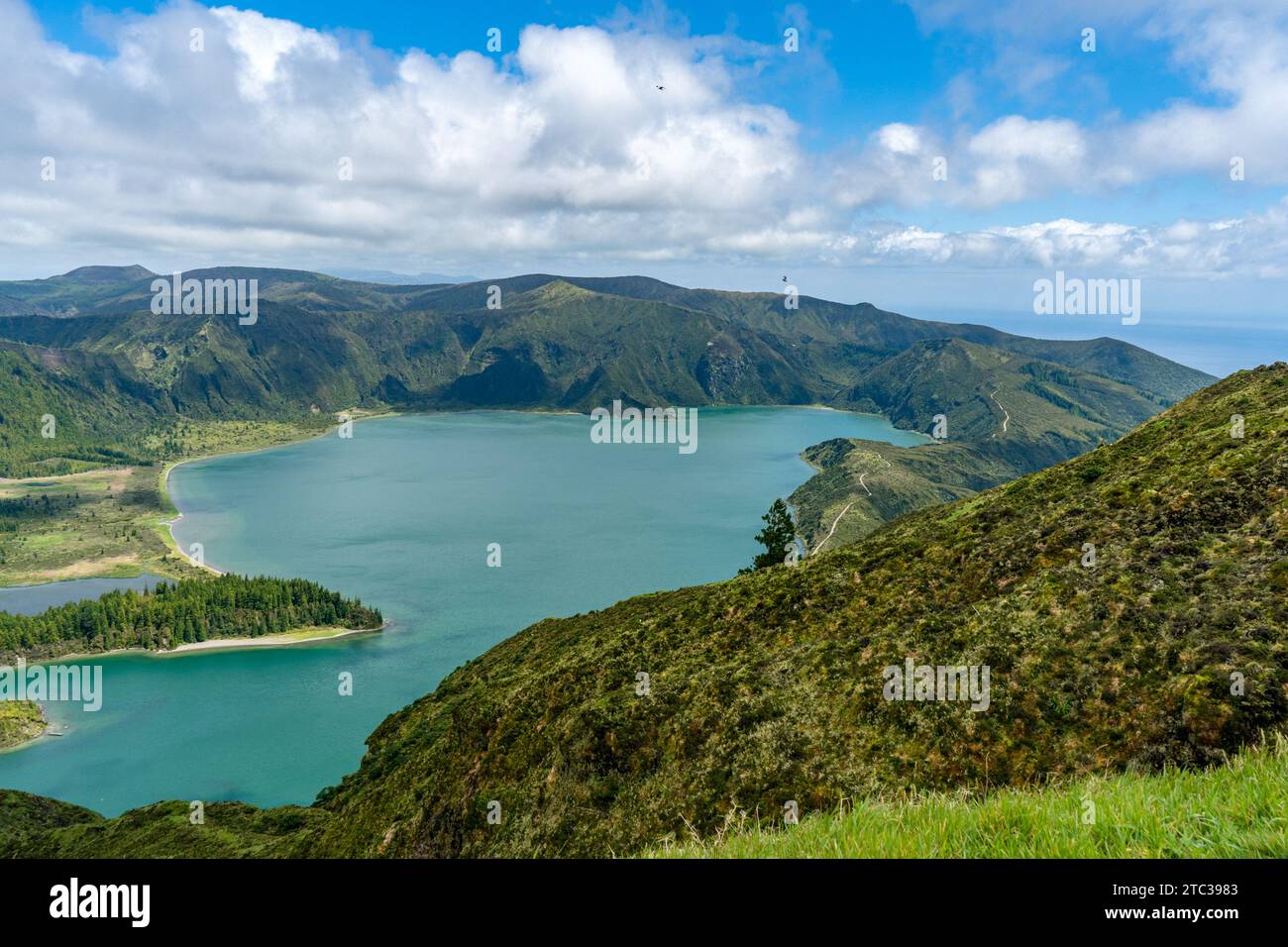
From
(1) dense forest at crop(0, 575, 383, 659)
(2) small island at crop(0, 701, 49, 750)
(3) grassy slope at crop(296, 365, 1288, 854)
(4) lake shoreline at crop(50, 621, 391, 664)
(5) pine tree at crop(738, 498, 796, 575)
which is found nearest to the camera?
(3) grassy slope at crop(296, 365, 1288, 854)

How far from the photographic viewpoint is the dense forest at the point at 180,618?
135750 mm

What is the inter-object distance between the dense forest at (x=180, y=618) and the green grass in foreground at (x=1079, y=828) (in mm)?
146544

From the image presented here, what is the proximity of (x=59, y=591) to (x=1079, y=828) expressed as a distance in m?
230

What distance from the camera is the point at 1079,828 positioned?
601 cm

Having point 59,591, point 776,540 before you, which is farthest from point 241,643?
point 776,540

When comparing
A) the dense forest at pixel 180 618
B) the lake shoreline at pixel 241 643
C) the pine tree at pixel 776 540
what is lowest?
the lake shoreline at pixel 241 643

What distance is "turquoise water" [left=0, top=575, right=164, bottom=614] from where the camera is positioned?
544ft

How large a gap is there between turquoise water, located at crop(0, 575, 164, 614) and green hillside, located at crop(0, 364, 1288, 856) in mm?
157449

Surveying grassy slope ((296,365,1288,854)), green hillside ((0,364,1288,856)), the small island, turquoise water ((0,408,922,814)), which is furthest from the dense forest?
grassy slope ((296,365,1288,854))

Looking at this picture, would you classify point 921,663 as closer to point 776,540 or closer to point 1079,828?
point 1079,828

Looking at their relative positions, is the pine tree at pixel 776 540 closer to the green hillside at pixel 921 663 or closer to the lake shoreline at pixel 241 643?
the green hillside at pixel 921 663

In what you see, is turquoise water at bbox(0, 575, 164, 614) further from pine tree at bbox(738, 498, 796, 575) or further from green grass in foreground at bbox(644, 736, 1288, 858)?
green grass in foreground at bbox(644, 736, 1288, 858)

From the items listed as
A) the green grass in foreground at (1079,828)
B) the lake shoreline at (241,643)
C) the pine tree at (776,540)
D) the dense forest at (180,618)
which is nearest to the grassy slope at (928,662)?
the green grass in foreground at (1079,828)
